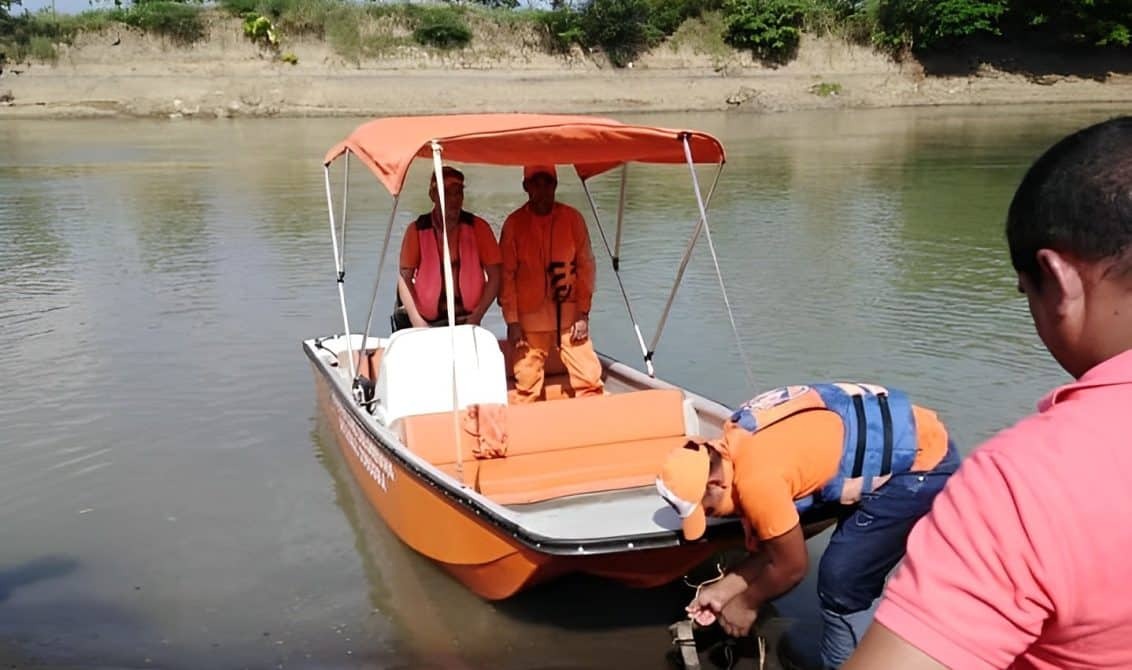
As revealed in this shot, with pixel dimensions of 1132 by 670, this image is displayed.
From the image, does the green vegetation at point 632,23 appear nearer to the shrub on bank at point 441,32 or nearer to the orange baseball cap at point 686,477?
the shrub on bank at point 441,32

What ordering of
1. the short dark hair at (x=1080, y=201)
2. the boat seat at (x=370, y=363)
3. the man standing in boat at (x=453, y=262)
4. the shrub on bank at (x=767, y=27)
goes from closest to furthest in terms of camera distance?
1. the short dark hair at (x=1080, y=201)
2. the man standing in boat at (x=453, y=262)
3. the boat seat at (x=370, y=363)
4. the shrub on bank at (x=767, y=27)


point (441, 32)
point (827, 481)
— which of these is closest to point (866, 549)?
point (827, 481)

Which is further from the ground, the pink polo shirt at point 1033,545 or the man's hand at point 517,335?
the pink polo shirt at point 1033,545

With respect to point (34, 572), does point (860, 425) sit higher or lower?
higher

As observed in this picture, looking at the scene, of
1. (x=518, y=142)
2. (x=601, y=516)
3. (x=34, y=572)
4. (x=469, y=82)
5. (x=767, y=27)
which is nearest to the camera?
(x=601, y=516)

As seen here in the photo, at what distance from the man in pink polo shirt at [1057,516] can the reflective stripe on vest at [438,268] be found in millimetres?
5013

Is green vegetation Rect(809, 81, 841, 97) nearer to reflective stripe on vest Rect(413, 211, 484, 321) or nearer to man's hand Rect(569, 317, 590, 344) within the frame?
man's hand Rect(569, 317, 590, 344)

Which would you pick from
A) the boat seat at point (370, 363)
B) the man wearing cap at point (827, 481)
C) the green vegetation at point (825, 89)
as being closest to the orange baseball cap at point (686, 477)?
→ the man wearing cap at point (827, 481)

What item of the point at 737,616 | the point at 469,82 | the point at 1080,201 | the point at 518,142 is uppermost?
the point at 469,82

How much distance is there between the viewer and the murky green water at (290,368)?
440 centimetres

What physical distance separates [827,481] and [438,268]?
3.23 metres

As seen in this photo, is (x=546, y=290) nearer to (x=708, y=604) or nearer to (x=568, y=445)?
(x=568, y=445)

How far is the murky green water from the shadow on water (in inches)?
0.6

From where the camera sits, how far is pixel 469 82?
32.9m
